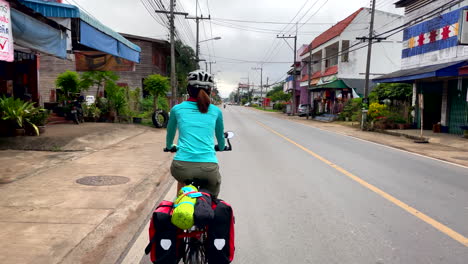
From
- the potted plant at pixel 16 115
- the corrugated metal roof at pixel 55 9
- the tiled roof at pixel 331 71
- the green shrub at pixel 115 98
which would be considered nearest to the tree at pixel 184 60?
the tiled roof at pixel 331 71

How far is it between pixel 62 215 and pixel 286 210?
3.19 m

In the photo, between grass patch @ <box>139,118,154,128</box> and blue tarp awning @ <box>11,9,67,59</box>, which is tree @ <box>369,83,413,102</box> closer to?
grass patch @ <box>139,118,154,128</box>

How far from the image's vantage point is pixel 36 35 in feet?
26.6

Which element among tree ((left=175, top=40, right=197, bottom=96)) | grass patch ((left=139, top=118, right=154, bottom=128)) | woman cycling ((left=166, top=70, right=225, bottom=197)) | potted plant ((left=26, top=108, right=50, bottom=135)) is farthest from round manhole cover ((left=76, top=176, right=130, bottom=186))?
tree ((left=175, top=40, right=197, bottom=96))

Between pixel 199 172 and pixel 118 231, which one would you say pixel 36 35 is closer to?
pixel 118 231

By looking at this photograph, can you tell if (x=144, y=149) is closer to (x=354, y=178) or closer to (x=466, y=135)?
(x=354, y=178)

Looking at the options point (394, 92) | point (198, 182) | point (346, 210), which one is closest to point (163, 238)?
point (198, 182)

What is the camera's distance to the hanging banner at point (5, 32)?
264 inches

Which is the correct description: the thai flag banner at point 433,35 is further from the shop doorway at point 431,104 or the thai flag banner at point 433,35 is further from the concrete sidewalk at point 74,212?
the concrete sidewalk at point 74,212

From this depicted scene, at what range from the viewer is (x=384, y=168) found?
31.9 ft

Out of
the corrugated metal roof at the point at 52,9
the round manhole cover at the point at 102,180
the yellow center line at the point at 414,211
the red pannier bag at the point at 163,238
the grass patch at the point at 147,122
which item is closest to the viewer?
the red pannier bag at the point at 163,238

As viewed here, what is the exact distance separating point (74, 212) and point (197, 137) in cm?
298

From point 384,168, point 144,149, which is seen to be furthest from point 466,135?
point 144,149

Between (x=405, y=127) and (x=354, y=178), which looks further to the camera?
(x=405, y=127)
